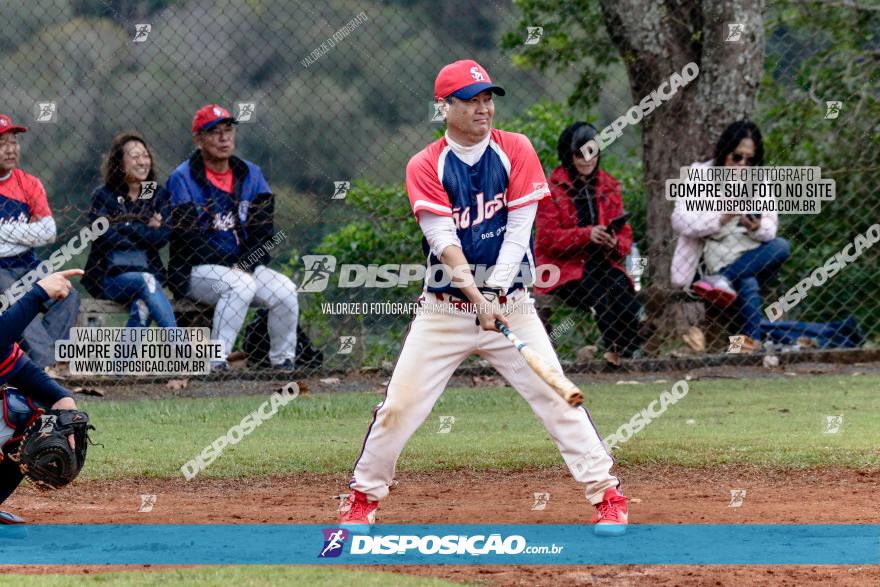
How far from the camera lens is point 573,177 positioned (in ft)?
31.0

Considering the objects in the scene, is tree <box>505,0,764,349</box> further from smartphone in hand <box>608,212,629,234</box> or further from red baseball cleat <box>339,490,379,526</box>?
red baseball cleat <box>339,490,379,526</box>

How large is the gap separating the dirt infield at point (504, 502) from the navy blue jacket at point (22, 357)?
60 cm

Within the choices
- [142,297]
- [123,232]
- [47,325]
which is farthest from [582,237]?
[47,325]

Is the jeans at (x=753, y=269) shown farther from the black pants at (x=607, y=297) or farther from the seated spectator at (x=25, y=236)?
the seated spectator at (x=25, y=236)

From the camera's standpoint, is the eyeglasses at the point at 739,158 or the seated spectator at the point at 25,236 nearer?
the seated spectator at the point at 25,236

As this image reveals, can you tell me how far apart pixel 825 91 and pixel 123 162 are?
6487 millimetres

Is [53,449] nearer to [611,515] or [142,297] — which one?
[611,515]

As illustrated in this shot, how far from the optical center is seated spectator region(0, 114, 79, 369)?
8.79 m

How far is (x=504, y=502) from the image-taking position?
5.94m

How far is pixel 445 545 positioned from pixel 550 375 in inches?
31.8

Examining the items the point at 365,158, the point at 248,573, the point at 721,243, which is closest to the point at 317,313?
the point at 365,158

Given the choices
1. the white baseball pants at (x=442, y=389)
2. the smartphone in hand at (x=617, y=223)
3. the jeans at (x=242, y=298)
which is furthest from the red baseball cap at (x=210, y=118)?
the white baseball pants at (x=442, y=389)

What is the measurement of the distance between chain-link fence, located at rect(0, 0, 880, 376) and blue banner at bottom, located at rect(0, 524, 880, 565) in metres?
3.94

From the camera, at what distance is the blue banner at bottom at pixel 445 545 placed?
466 cm
